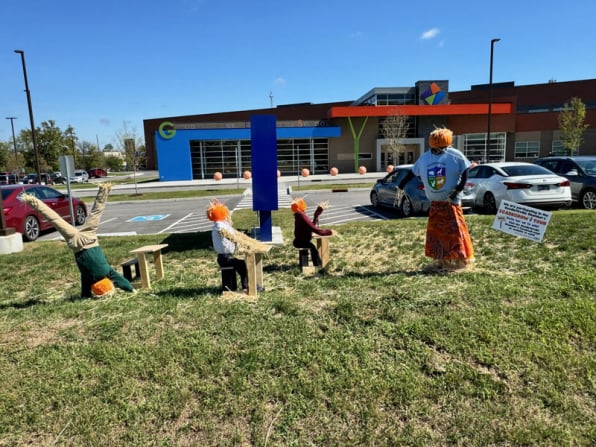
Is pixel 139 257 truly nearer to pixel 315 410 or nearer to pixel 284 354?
pixel 284 354

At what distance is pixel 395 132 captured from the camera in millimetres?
38406

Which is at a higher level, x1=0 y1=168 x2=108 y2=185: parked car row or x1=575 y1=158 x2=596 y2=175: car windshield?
x1=575 y1=158 x2=596 y2=175: car windshield

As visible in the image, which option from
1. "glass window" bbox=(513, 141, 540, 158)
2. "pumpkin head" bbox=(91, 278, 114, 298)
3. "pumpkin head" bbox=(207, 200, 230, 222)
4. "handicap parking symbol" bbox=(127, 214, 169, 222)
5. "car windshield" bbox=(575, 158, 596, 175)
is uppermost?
"glass window" bbox=(513, 141, 540, 158)

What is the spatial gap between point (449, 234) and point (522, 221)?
2.91 feet

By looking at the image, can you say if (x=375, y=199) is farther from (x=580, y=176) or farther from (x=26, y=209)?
(x=26, y=209)

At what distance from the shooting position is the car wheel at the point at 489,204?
10797 millimetres

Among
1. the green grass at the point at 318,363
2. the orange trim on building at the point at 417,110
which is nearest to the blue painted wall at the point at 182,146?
the orange trim on building at the point at 417,110

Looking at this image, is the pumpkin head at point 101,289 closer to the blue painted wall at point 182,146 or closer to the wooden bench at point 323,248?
the wooden bench at point 323,248

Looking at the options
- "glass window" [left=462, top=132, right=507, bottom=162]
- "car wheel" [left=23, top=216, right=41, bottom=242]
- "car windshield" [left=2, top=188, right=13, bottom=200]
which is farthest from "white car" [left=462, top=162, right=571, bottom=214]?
"glass window" [left=462, top=132, right=507, bottom=162]

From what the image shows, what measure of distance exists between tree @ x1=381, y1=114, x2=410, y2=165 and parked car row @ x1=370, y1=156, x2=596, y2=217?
26.0m

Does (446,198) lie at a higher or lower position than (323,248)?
higher

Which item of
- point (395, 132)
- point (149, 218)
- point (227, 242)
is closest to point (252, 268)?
point (227, 242)

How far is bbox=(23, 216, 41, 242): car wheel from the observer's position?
10.6 meters

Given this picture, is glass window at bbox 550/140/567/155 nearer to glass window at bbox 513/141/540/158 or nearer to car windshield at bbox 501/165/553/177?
glass window at bbox 513/141/540/158
